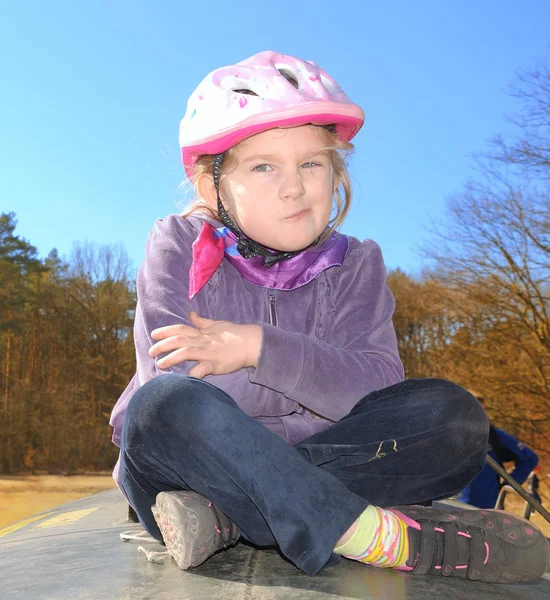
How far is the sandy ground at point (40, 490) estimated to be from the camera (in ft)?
44.4

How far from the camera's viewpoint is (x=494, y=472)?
18.6 ft

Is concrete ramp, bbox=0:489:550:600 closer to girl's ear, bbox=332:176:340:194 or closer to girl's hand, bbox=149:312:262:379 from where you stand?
girl's hand, bbox=149:312:262:379

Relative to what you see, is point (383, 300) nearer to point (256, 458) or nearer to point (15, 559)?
point (256, 458)

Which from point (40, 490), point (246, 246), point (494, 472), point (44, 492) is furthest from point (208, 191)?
point (40, 490)

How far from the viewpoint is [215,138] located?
180 cm

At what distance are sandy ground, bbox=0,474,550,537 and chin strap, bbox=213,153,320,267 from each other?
11.1 meters

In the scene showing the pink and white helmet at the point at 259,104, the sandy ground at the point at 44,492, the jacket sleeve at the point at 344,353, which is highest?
the pink and white helmet at the point at 259,104

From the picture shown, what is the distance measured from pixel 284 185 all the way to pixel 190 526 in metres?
0.82

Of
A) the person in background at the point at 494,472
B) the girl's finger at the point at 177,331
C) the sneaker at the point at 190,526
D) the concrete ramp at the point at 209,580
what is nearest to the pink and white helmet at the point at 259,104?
the girl's finger at the point at 177,331

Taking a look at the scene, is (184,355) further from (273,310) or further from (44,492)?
(44,492)

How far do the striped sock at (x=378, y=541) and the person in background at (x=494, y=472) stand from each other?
4423mm

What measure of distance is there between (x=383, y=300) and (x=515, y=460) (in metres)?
4.29

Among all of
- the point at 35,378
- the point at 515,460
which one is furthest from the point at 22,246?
the point at 515,460

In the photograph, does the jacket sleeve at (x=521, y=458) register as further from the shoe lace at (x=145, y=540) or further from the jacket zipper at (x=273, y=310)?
the shoe lace at (x=145, y=540)
